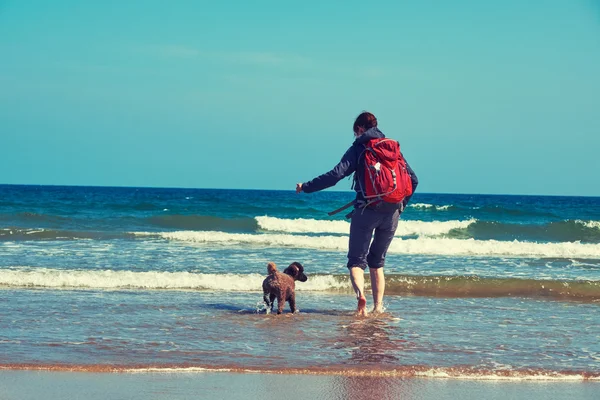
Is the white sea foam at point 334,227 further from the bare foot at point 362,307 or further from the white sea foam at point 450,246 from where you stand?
the bare foot at point 362,307

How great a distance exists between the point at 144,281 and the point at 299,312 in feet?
9.83

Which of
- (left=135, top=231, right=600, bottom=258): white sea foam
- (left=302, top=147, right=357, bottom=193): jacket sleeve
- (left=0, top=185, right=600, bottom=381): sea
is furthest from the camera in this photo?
(left=135, top=231, right=600, bottom=258): white sea foam

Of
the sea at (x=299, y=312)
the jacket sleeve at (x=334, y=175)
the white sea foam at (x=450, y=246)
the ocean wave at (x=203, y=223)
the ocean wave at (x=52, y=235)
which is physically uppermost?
the jacket sleeve at (x=334, y=175)

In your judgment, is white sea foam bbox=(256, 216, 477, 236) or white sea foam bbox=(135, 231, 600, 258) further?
white sea foam bbox=(256, 216, 477, 236)

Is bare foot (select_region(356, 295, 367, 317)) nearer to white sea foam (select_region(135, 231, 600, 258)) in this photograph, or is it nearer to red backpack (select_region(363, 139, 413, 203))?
red backpack (select_region(363, 139, 413, 203))

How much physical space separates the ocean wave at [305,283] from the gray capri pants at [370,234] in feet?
8.60

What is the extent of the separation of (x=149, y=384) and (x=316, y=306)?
387 cm

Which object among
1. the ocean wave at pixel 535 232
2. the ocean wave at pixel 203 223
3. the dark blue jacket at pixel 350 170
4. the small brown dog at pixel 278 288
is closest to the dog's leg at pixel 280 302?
the small brown dog at pixel 278 288

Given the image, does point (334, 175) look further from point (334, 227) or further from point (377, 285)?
point (334, 227)

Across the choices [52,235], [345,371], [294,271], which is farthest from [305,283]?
[52,235]

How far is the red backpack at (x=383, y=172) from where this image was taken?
21.2 feet

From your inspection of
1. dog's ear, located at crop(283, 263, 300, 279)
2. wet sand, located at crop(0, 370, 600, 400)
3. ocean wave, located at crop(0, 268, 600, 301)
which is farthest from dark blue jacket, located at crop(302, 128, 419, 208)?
ocean wave, located at crop(0, 268, 600, 301)

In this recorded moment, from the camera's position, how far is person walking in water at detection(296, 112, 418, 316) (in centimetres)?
647

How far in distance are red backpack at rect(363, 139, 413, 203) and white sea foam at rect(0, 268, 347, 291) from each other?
11.1 feet
